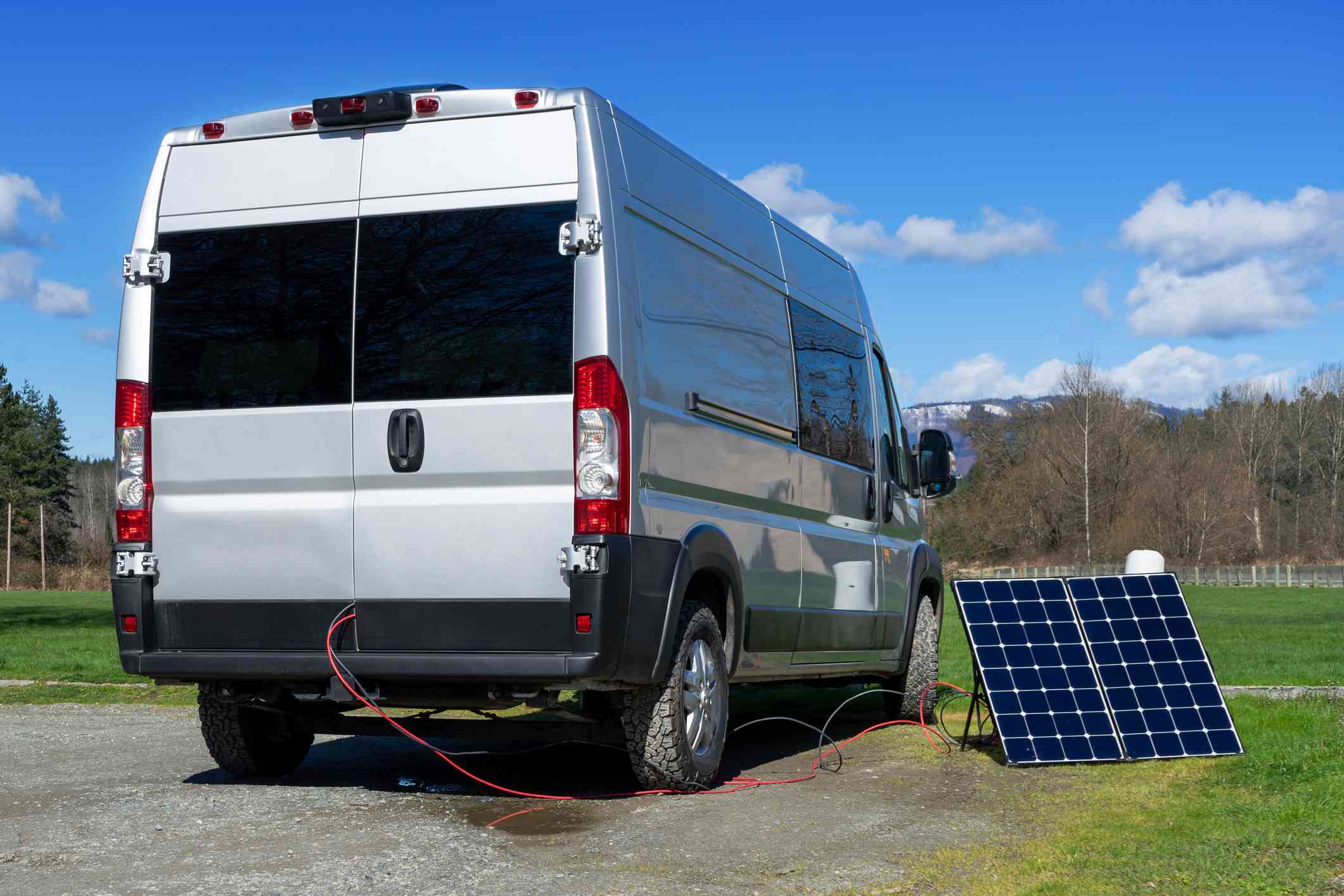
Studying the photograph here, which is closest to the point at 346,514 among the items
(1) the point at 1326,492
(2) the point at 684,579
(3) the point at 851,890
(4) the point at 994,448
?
(2) the point at 684,579

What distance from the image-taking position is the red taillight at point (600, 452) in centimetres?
596

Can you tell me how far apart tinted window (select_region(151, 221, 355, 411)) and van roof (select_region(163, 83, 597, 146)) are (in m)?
0.49

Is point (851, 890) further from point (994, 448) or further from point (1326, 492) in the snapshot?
point (1326, 492)

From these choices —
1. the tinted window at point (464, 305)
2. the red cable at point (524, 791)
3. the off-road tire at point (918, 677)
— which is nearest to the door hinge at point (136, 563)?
the red cable at point (524, 791)

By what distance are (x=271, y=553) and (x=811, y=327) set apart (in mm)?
3773

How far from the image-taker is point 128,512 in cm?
664

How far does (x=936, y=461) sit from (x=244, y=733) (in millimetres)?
5544

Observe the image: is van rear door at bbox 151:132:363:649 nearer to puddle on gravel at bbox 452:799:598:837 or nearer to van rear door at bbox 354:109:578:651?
van rear door at bbox 354:109:578:651

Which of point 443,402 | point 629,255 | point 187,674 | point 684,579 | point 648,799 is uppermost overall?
point 629,255

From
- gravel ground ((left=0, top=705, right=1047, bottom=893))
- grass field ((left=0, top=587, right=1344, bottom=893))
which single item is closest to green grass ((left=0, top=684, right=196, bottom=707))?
grass field ((left=0, top=587, right=1344, bottom=893))

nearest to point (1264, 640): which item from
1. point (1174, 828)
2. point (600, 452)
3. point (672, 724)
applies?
point (1174, 828)

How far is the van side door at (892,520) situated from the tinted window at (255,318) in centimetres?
449

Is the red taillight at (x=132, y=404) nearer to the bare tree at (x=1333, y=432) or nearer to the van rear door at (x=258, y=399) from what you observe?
the van rear door at (x=258, y=399)

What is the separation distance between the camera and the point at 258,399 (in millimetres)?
6516
